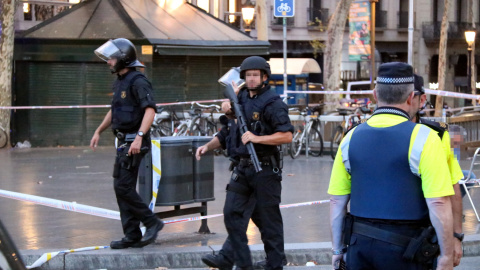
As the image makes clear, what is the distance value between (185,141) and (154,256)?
1277 mm

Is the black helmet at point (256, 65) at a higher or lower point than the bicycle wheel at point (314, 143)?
higher

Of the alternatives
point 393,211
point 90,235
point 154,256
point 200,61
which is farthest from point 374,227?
point 200,61

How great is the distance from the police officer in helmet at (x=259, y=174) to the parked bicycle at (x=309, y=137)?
11.0 meters

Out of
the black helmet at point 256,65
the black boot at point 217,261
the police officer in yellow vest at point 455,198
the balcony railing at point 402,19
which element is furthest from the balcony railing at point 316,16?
the police officer in yellow vest at point 455,198

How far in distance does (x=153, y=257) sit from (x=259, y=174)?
1.69 meters

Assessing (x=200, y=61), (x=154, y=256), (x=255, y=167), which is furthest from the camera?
(x=200, y=61)

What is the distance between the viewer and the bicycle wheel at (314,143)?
1844 centimetres

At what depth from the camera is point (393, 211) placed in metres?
4.11

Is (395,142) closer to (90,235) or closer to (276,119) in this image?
(276,119)

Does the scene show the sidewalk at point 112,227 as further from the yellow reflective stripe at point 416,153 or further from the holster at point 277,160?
the yellow reflective stripe at point 416,153

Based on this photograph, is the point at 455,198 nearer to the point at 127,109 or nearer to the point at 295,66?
the point at 127,109

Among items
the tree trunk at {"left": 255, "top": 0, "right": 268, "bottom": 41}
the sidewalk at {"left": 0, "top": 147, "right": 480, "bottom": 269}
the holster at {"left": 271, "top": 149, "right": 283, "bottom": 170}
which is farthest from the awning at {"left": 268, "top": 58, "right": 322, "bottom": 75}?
the holster at {"left": 271, "top": 149, "right": 283, "bottom": 170}

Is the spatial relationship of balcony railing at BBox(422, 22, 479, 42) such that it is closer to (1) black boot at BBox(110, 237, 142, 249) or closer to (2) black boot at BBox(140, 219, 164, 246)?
(2) black boot at BBox(140, 219, 164, 246)

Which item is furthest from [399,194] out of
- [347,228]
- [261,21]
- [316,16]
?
[316,16]
